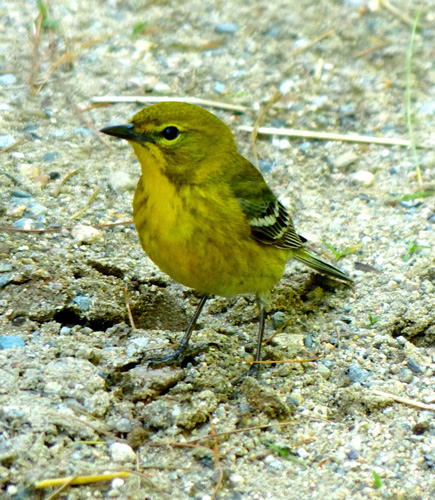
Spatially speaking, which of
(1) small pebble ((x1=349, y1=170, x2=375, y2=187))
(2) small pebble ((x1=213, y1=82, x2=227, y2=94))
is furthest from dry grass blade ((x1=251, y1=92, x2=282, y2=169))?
(1) small pebble ((x1=349, y1=170, x2=375, y2=187))

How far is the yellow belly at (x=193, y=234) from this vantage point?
13.2 feet

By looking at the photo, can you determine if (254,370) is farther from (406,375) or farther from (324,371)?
(406,375)

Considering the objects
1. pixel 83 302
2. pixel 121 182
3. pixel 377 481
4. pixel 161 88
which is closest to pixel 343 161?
pixel 161 88

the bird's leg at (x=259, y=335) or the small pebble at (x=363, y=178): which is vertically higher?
the small pebble at (x=363, y=178)

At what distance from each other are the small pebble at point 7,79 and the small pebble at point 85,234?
2.01 meters

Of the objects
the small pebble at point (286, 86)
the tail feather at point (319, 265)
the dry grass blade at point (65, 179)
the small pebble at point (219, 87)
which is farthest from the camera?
the small pebble at point (286, 86)

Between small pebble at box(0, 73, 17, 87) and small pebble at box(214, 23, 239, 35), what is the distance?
86.4 inches

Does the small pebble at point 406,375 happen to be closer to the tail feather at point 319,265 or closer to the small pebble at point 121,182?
the tail feather at point 319,265

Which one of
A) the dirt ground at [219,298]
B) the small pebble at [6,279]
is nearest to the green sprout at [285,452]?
the dirt ground at [219,298]

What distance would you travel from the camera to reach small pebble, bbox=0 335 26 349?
13.2 feet

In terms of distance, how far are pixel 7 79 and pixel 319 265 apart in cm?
332

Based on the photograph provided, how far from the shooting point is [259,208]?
448 centimetres

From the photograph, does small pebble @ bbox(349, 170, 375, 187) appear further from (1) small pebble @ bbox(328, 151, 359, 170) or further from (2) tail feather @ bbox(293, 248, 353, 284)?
(2) tail feather @ bbox(293, 248, 353, 284)

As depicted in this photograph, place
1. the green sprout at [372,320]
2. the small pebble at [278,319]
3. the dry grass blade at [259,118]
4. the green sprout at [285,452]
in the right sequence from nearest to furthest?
the green sprout at [285,452] < the green sprout at [372,320] < the small pebble at [278,319] < the dry grass blade at [259,118]
